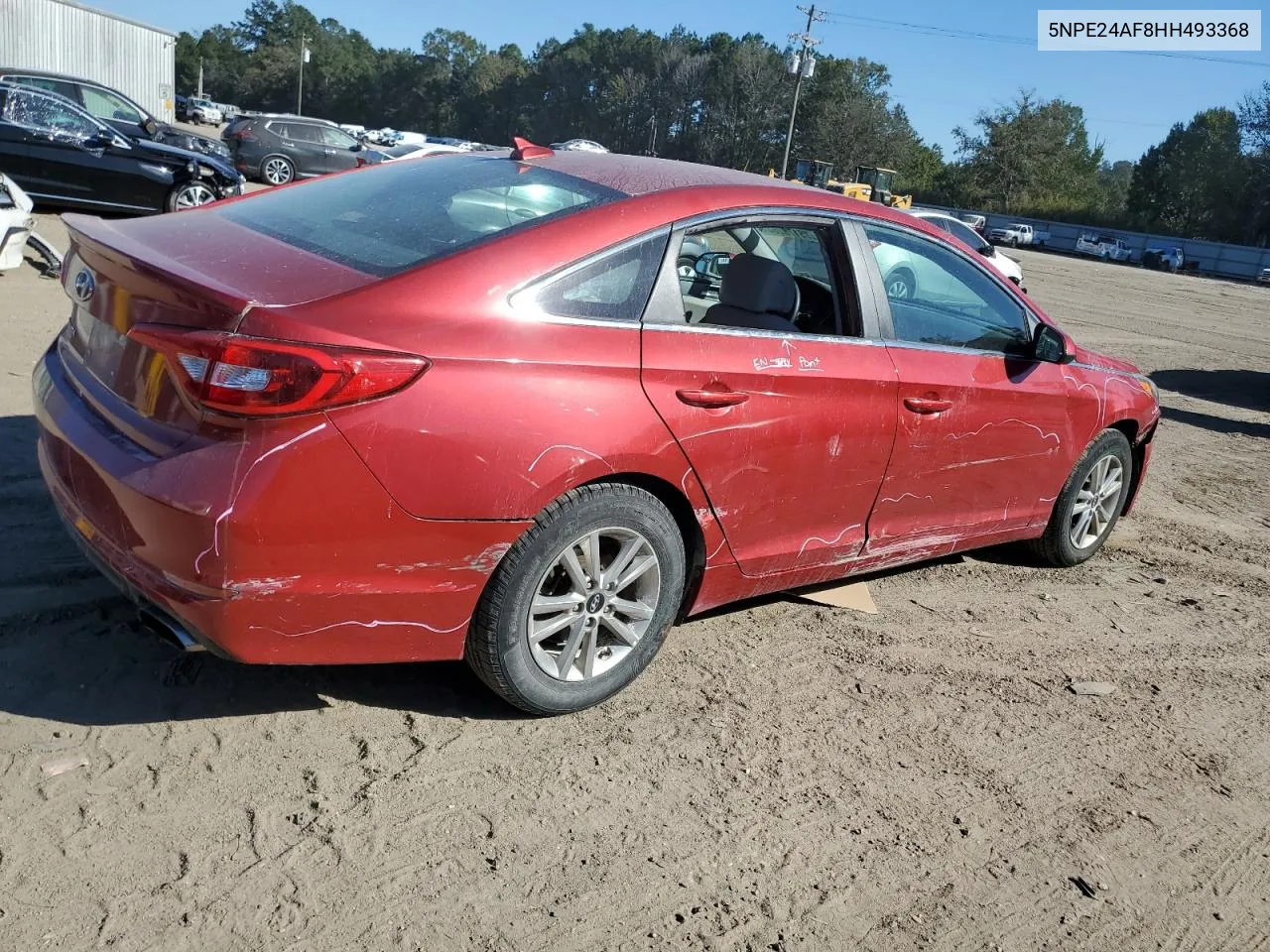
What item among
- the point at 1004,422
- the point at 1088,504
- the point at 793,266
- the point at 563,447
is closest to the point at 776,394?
the point at 793,266

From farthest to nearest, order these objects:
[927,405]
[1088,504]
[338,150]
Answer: [338,150]
[1088,504]
[927,405]

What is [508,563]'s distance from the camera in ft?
9.95

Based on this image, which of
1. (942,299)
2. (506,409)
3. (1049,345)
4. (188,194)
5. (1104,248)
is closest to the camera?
(506,409)

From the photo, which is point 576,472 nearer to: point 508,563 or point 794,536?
point 508,563

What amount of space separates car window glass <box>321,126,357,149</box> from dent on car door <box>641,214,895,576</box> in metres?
24.4

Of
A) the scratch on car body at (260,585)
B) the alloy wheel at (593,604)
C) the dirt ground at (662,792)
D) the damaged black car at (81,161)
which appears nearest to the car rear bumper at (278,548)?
the scratch on car body at (260,585)

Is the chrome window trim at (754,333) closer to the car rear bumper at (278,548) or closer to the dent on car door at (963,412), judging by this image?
the dent on car door at (963,412)

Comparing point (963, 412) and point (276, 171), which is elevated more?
point (963, 412)

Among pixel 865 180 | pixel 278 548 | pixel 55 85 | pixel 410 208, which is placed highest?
pixel 865 180

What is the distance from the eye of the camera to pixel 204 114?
227 ft

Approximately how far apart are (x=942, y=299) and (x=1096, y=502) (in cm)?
160

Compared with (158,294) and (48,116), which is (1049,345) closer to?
(158,294)

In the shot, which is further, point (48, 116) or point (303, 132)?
point (303, 132)

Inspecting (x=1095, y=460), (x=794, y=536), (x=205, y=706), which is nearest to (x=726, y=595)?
(x=794, y=536)
